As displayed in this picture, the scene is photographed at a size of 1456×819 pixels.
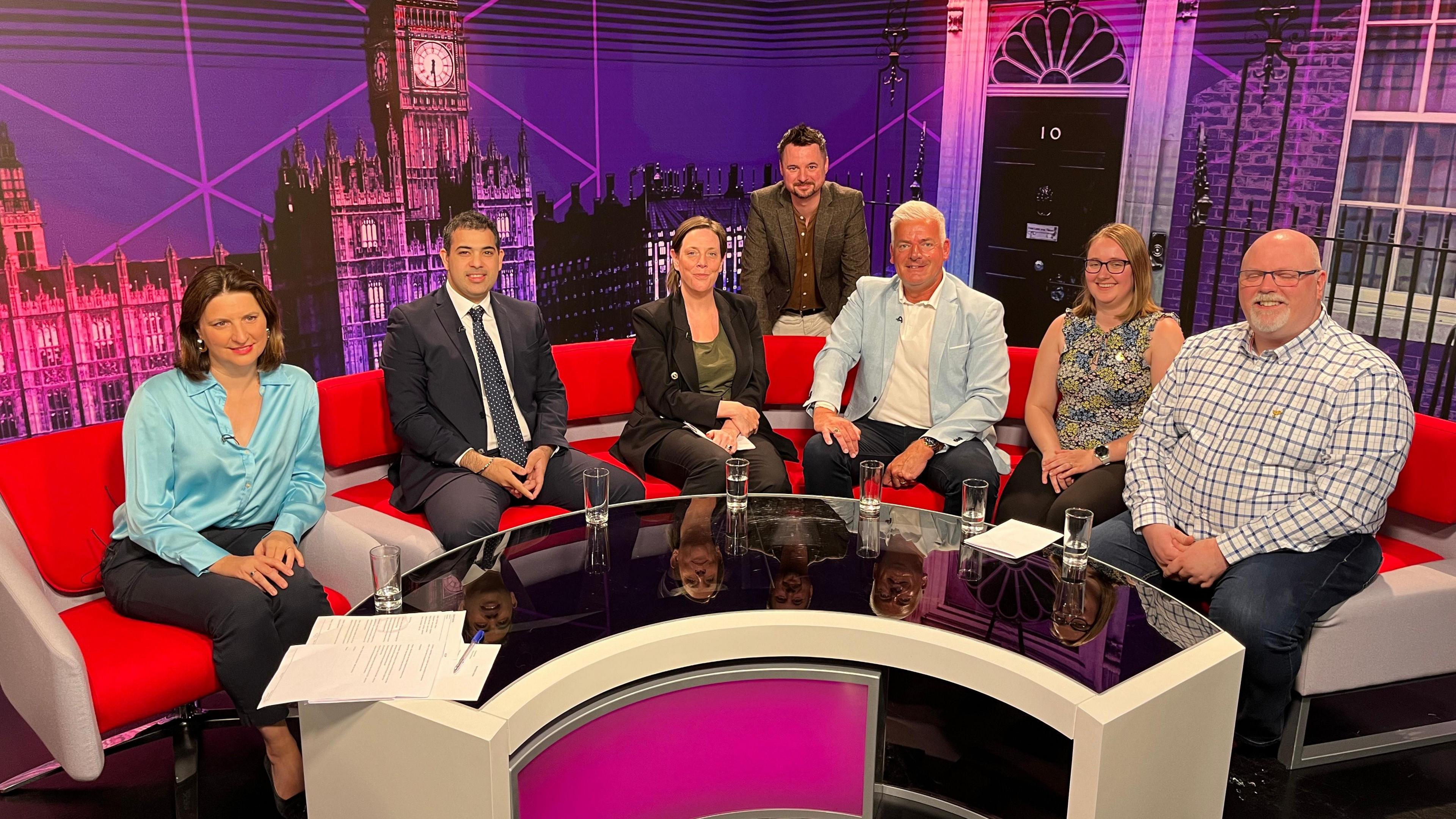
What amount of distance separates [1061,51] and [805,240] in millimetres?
1876

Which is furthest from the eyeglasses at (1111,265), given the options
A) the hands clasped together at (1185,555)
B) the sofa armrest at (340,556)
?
the sofa armrest at (340,556)

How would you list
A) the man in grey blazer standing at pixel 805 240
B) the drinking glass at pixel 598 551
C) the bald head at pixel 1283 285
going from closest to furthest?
the drinking glass at pixel 598 551 → the bald head at pixel 1283 285 → the man in grey blazer standing at pixel 805 240

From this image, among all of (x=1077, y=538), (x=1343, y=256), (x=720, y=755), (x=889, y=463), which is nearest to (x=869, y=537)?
(x=1077, y=538)

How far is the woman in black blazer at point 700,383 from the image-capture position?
11.8 feet

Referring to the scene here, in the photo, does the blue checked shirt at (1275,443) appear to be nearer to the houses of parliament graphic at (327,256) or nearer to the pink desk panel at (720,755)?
the pink desk panel at (720,755)

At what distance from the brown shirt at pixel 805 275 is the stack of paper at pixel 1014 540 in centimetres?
191

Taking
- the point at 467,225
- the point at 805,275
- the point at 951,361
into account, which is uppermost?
the point at 467,225

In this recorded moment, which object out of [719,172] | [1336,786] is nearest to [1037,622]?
[1336,786]

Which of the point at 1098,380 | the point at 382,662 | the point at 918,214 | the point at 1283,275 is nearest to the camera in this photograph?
the point at 382,662

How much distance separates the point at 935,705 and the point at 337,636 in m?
1.75

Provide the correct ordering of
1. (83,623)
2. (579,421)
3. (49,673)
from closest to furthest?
(49,673), (83,623), (579,421)

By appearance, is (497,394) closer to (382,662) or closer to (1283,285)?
(382,662)

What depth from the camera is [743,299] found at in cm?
387

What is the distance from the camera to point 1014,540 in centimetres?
268
